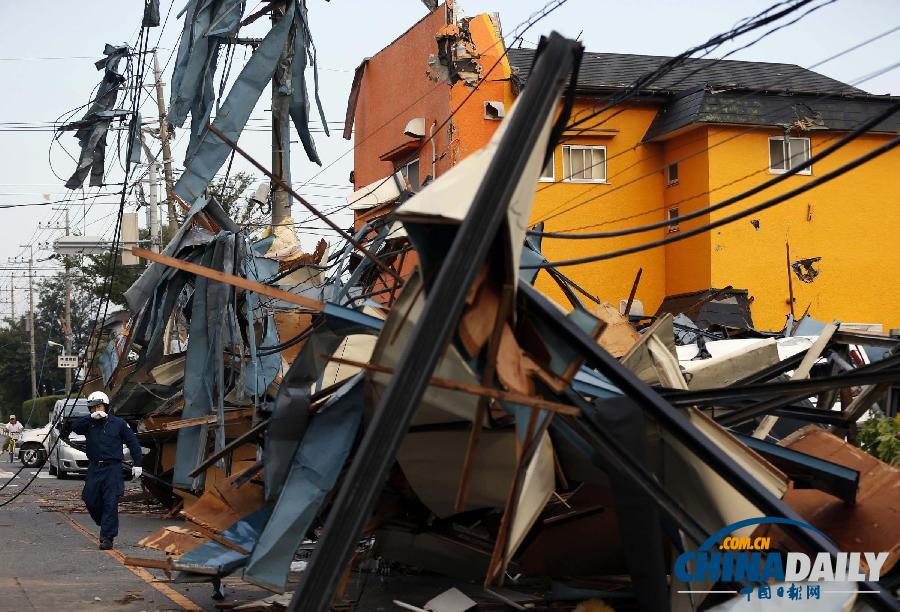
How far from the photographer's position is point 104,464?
1311cm

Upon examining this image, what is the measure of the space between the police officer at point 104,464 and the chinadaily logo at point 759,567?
26.4 feet

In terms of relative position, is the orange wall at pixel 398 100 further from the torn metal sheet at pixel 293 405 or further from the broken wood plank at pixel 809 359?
the torn metal sheet at pixel 293 405

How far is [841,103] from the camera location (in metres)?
26.4

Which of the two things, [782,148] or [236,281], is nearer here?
[236,281]

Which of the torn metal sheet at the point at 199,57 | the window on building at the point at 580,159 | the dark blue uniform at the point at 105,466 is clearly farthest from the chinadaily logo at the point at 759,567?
the window on building at the point at 580,159

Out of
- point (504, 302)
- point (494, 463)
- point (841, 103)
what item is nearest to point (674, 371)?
point (494, 463)

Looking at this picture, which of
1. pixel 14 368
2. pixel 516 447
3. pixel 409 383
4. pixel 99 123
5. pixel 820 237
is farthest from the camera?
pixel 14 368

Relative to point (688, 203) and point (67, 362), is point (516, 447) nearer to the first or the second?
point (688, 203)

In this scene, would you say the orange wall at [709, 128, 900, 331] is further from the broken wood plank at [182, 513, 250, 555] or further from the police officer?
the broken wood plank at [182, 513, 250, 555]

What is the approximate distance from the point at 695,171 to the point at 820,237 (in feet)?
12.3

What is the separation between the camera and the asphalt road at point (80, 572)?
9359mm

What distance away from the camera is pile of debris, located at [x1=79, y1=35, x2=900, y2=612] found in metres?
5.48

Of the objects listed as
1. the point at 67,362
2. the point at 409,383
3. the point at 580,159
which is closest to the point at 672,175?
the point at 580,159

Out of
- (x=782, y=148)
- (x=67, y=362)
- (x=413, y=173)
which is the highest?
(x=782, y=148)
